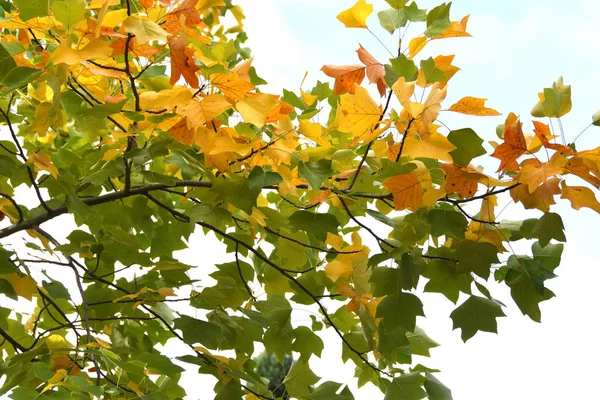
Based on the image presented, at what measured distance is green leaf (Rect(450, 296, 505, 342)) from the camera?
5.94ft

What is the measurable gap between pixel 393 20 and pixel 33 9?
0.88 meters

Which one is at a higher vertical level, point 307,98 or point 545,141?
point 307,98

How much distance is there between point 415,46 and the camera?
1.57 meters

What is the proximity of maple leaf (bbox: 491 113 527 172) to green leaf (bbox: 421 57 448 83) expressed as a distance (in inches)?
7.7

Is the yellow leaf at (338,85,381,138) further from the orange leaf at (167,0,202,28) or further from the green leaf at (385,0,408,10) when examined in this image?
the orange leaf at (167,0,202,28)

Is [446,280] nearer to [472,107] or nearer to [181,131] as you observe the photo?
[472,107]

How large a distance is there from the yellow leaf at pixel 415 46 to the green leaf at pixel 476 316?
→ 2.39 ft

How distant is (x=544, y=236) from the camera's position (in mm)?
1677

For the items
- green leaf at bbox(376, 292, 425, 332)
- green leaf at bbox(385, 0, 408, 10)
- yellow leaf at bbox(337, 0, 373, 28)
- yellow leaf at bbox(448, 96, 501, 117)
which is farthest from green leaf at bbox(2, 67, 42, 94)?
green leaf at bbox(376, 292, 425, 332)

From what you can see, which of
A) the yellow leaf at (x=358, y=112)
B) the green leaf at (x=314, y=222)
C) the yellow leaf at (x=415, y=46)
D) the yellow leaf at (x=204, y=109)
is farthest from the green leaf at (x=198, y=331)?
the yellow leaf at (x=415, y=46)

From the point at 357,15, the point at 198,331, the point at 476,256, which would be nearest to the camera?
the point at 357,15

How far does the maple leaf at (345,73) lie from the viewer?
1663 millimetres

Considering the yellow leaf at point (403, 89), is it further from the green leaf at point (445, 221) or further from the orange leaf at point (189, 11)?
the orange leaf at point (189, 11)

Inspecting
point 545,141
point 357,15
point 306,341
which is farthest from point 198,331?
point 545,141
